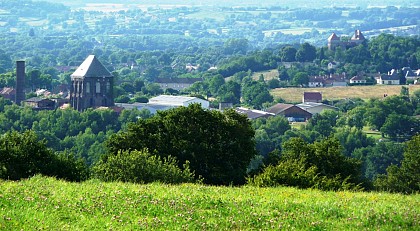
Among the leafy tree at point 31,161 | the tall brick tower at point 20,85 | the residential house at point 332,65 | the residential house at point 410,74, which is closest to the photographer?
the leafy tree at point 31,161

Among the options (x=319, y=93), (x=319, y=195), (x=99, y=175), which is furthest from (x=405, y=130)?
(x=319, y=195)

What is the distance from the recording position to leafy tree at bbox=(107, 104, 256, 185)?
28903mm

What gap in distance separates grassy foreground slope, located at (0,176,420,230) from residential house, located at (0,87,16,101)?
9289cm

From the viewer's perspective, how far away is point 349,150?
234ft

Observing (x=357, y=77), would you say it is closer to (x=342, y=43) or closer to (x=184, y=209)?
(x=342, y=43)

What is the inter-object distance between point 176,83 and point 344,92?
2734 centimetres

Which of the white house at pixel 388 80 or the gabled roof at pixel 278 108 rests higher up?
the white house at pixel 388 80

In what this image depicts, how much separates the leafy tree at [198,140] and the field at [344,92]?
3188 inches

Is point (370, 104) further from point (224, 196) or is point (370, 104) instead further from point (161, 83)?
point (224, 196)

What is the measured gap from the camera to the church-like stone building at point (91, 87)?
290 ft

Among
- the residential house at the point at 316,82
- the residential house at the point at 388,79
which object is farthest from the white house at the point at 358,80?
the residential house at the point at 316,82

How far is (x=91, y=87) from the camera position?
8919 centimetres

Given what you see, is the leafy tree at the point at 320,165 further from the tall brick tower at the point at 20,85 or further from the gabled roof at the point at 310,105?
the tall brick tower at the point at 20,85

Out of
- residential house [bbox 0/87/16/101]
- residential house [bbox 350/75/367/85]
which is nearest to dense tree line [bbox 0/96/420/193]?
residential house [bbox 0/87/16/101]
